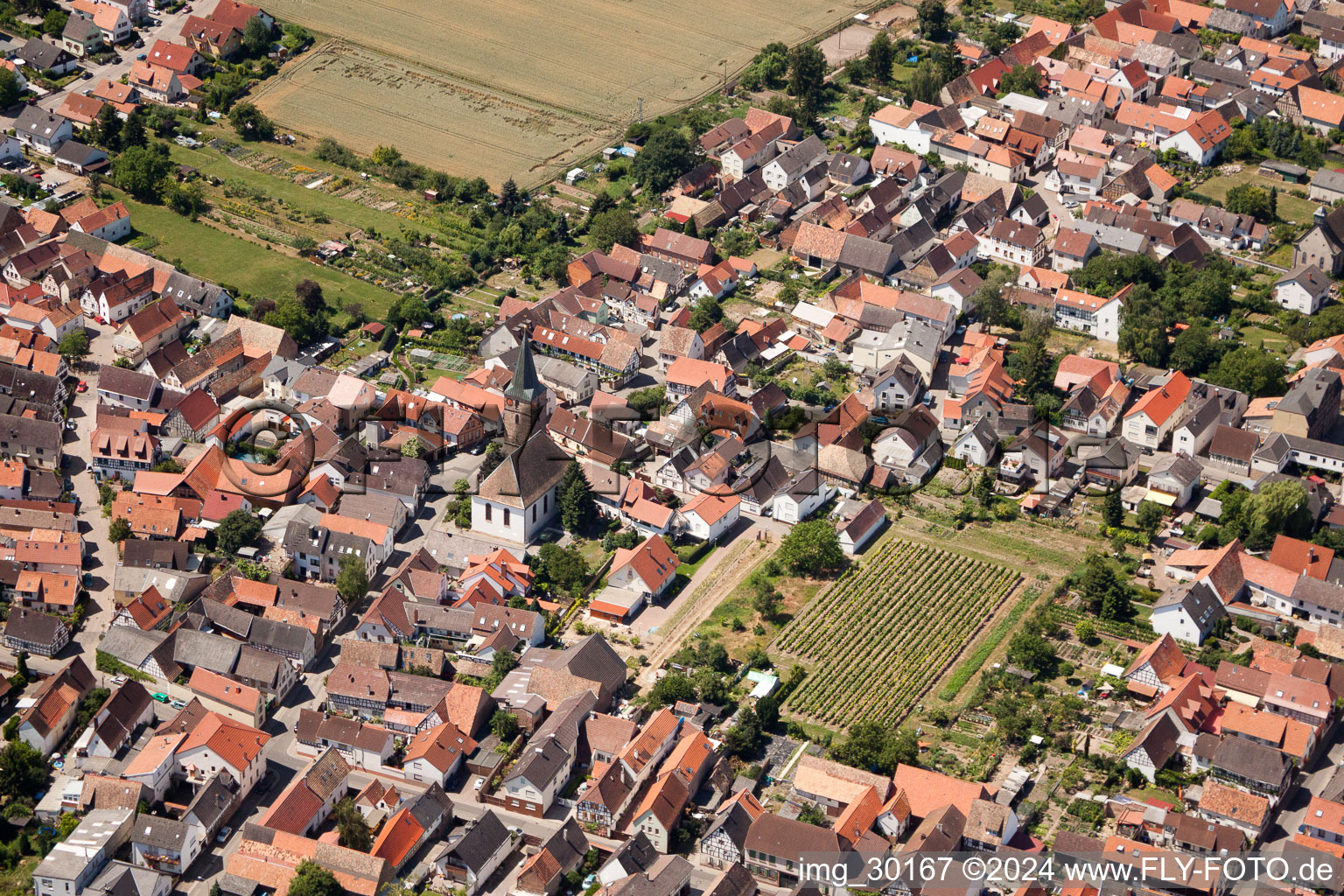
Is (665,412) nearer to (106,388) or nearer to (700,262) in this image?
(700,262)

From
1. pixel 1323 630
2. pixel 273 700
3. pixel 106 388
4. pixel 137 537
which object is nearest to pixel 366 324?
pixel 106 388

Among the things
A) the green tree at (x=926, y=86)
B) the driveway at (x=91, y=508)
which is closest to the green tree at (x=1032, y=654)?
the driveway at (x=91, y=508)

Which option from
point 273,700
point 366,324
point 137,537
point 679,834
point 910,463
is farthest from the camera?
point 366,324

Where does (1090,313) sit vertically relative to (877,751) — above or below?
above

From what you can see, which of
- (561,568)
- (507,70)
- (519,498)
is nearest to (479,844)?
(561,568)

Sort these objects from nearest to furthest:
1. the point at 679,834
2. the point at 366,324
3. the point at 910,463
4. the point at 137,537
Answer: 1. the point at 679,834
2. the point at 137,537
3. the point at 910,463
4. the point at 366,324

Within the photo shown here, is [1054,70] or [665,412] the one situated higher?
[1054,70]

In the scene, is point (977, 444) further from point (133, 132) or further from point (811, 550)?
point (133, 132)
